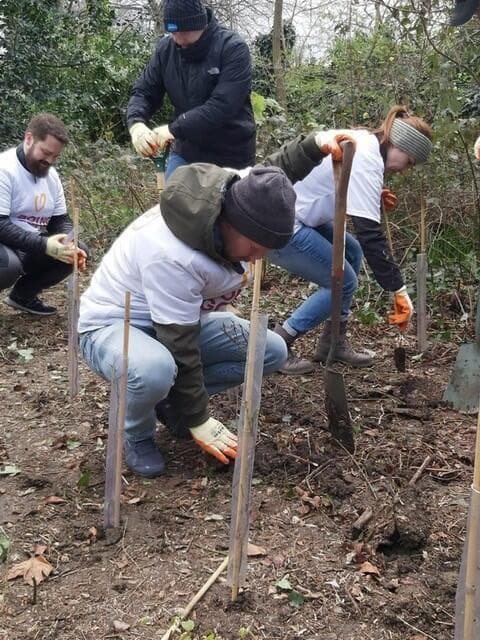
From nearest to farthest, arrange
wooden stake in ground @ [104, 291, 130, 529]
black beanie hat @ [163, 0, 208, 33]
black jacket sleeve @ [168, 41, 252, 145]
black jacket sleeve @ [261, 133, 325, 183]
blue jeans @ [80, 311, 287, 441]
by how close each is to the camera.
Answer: wooden stake in ground @ [104, 291, 130, 529], blue jeans @ [80, 311, 287, 441], black jacket sleeve @ [261, 133, 325, 183], black beanie hat @ [163, 0, 208, 33], black jacket sleeve @ [168, 41, 252, 145]

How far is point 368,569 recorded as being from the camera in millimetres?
2146

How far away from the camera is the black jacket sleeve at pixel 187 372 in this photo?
2.43 meters

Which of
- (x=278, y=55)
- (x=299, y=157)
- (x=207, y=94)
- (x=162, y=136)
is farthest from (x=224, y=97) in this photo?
(x=278, y=55)

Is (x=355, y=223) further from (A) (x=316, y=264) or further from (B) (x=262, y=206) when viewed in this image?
(B) (x=262, y=206)

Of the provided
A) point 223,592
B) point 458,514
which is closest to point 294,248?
point 458,514

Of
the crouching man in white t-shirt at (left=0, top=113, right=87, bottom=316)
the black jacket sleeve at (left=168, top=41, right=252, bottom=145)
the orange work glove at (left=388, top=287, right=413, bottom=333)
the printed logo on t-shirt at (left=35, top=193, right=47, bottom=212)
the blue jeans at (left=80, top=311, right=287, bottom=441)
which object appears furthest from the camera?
the printed logo on t-shirt at (left=35, top=193, right=47, bottom=212)

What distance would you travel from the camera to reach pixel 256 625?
6.41 feet

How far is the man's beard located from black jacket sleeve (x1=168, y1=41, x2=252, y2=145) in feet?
3.31

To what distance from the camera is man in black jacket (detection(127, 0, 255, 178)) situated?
11.5 ft

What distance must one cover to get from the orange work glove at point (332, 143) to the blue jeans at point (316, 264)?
638 millimetres

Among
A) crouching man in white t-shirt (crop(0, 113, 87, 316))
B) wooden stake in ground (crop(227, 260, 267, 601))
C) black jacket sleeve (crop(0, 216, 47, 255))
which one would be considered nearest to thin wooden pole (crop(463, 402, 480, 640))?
wooden stake in ground (crop(227, 260, 267, 601))

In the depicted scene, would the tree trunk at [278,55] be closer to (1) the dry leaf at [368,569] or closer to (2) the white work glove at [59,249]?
(2) the white work glove at [59,249]

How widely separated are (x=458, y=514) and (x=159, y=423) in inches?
54.2

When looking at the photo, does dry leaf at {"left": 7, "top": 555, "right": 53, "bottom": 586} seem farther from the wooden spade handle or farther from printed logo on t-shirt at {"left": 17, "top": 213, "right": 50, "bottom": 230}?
printed logo on t-shirt at {"left": 17, "top": 213, "right": 50, "bottom": 230}
